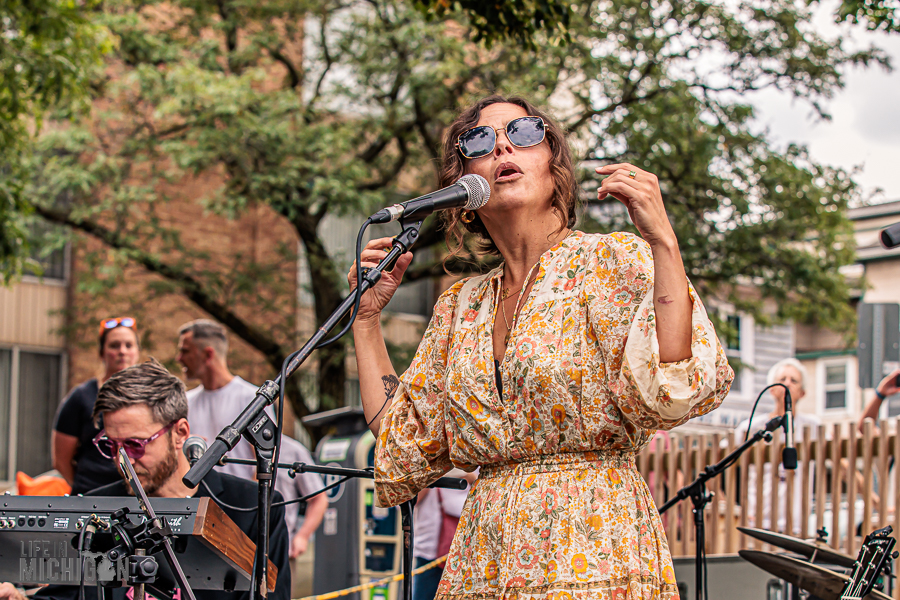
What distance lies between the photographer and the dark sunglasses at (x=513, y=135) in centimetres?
268

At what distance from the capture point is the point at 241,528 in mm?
3422

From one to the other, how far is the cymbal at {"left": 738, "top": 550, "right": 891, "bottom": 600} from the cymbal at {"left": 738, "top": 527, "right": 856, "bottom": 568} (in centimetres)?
10

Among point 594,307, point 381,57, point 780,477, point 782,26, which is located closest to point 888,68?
point 782,26

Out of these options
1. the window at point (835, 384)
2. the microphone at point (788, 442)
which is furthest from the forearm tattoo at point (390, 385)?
the window at point (835, 384)

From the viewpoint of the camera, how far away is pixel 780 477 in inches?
252

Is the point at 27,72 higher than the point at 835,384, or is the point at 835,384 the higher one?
the point at 27,72

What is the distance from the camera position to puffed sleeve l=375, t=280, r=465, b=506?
260cm

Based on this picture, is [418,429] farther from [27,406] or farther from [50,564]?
[27,406]

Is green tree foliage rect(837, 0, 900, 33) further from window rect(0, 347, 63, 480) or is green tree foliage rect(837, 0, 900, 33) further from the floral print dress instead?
window rect(0, 347, 63, 480)

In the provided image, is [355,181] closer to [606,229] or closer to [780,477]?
[606,229]

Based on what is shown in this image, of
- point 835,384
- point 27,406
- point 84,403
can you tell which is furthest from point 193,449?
point 835,384

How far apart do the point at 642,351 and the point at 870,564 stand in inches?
65.6

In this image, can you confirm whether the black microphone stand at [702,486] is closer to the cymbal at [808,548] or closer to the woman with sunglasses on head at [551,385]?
the cymbal at [808,548]

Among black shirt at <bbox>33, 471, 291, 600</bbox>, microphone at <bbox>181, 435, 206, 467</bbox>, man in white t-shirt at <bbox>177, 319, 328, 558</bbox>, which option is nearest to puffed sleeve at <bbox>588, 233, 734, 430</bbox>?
microphone at <bbox>181, 435, 206, 467</bbox>
